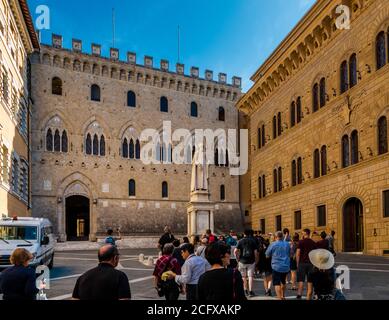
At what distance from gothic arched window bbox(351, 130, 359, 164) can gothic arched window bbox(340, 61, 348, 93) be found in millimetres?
2225

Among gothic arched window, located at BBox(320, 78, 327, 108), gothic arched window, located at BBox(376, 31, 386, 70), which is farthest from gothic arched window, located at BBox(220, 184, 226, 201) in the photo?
gothic arched window, located at BBox(376, 31, 386, 70)

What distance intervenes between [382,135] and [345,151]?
3223mm

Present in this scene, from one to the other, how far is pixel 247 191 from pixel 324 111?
2425 cm

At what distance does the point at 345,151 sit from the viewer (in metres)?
23.0

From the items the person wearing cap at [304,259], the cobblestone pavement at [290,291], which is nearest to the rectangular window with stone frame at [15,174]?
the cobblestone pavement at [290,291]

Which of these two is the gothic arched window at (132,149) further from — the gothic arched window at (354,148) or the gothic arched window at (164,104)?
the gothic arched window at (354,148)

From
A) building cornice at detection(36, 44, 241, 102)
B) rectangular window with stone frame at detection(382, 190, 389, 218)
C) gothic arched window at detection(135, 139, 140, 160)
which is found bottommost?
rectangular window with stone frame at detection(382, 190, 389, 218)

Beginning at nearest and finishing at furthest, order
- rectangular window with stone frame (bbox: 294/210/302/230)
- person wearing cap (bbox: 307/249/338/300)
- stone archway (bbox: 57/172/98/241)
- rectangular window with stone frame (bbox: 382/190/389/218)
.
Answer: person wearing cap (bbox: 307/249/338/300) < rectangular window with stone frame (bbox: 382/190/389/218) < rectangular window with stone frame (bbox: 294/210/302/230) < stone archway (bbox: 57/172/98/241)

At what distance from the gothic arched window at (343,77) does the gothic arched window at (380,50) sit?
104 inches

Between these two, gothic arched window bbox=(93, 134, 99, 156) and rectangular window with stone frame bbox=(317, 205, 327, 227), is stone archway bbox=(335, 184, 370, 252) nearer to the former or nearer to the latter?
rectangular window with stone frame bbox=(317, 205, 327, 227)

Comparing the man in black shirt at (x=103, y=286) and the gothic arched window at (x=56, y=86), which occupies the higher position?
the gothic arched window at (x=56, y=86)

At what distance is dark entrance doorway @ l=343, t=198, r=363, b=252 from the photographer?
22.6m

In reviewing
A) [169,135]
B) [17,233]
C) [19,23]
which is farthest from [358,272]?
[169,135]

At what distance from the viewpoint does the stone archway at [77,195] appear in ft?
128
